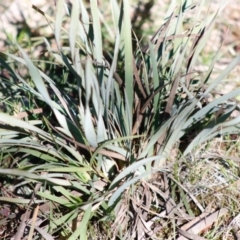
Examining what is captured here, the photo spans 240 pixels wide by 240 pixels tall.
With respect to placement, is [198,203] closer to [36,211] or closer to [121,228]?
[121,228]

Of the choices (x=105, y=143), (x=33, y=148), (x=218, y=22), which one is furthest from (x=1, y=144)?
(x=218, y=22)

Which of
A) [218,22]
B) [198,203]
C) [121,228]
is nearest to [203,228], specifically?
[198,203]

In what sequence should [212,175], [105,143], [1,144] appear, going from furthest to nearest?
1. [212,175]
2. [1,144]
3. [105,143]

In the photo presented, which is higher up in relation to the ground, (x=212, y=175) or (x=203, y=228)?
(x=212, y=175)

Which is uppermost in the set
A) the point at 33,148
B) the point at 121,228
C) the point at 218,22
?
the point at 218,22

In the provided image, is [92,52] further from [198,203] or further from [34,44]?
[34,44]

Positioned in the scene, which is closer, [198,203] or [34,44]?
[198,203]

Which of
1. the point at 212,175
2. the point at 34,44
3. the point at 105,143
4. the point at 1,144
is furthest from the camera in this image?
the point at 34,44
